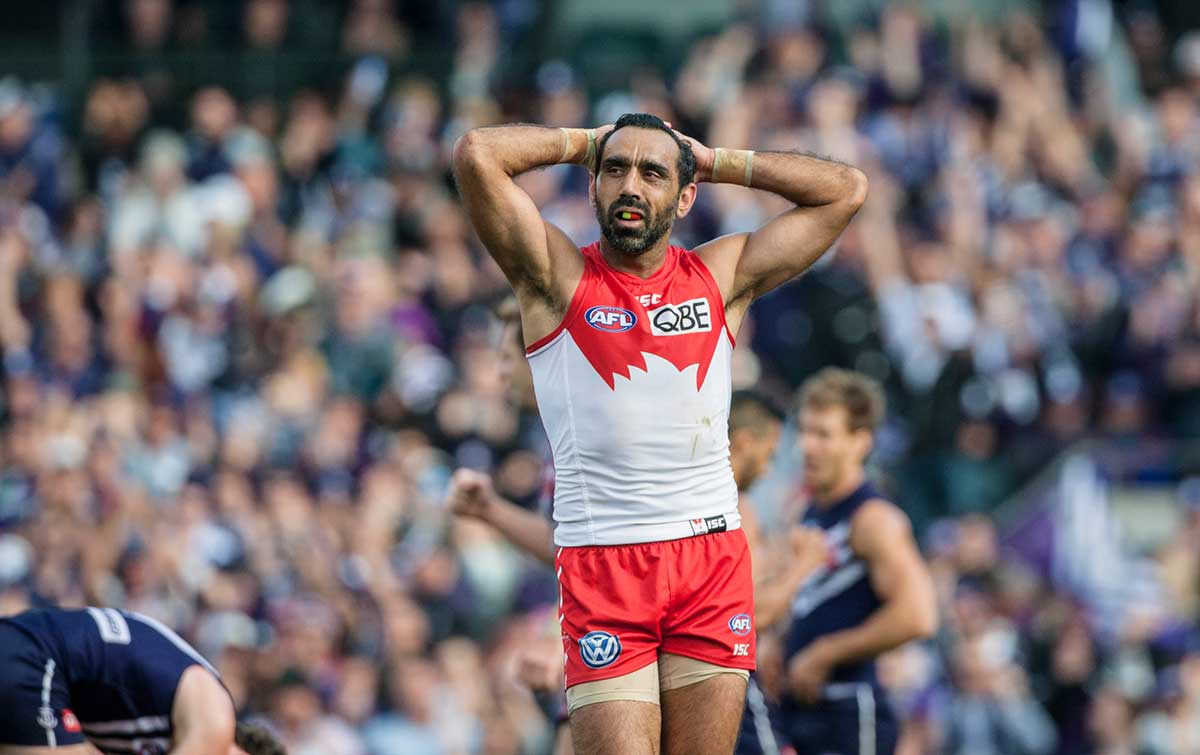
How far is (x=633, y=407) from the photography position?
265 inches

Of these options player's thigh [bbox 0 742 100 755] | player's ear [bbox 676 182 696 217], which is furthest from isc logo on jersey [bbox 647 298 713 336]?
player's thigh [bbox 0 742 100 755]

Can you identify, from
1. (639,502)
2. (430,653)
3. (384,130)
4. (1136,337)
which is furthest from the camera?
(384,130)

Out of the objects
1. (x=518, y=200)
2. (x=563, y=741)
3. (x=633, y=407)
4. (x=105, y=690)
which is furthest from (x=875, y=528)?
(x=105, y=690)

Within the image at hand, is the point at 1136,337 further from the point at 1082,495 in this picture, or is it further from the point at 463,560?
the point at 463,560

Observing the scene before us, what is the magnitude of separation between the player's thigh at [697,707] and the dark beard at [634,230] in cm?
147

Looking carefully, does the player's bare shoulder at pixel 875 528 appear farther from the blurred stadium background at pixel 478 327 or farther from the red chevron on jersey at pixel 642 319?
the blurred stadium background at pixel 478 327

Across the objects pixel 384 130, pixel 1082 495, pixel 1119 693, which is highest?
pixel 384 130

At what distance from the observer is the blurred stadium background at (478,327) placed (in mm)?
13773

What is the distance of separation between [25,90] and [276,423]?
578 centimetres

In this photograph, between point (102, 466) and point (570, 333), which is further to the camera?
point (102, 466)

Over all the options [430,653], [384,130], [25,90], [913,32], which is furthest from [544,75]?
[430,653]

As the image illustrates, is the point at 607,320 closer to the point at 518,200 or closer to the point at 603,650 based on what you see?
the point at 518,200

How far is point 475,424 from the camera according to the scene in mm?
15219

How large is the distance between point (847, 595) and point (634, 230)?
2708mm
